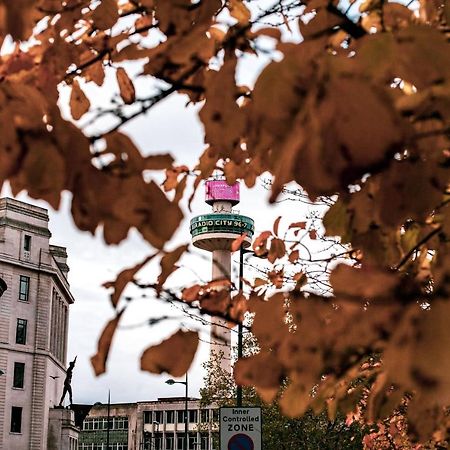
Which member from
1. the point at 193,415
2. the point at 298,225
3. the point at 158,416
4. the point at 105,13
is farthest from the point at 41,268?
the point at 105,13

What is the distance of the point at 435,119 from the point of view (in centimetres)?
161

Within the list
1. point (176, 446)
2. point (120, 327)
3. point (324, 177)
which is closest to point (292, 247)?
point (120, 327)

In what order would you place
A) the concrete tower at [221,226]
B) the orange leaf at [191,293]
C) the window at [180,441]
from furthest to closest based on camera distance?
1. the window at [180,441]
2. the concrete tower at [221,226]
3. the orange leaf at [191,293]

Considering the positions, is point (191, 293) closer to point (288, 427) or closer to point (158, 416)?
point (288, 427)

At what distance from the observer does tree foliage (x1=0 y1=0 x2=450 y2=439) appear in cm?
112

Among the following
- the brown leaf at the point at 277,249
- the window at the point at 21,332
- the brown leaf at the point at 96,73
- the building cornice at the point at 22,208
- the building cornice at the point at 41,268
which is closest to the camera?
the brown leaf at the point at 96,73

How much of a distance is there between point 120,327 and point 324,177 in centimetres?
76

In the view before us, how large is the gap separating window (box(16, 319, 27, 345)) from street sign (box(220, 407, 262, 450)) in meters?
48.0

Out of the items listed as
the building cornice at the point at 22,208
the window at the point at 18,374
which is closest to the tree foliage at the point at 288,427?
the window at the point at 18,374

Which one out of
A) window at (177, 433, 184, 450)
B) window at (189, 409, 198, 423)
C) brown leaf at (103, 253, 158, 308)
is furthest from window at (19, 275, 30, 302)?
brown leaf at (103, 253, 158, 308)

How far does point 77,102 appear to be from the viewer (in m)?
2.69

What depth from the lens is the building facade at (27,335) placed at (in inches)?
2149

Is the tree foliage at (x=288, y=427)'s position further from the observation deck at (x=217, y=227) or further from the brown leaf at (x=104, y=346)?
the observation deck at (x=217, y=227)

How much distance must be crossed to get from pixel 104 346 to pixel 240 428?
9883mm
